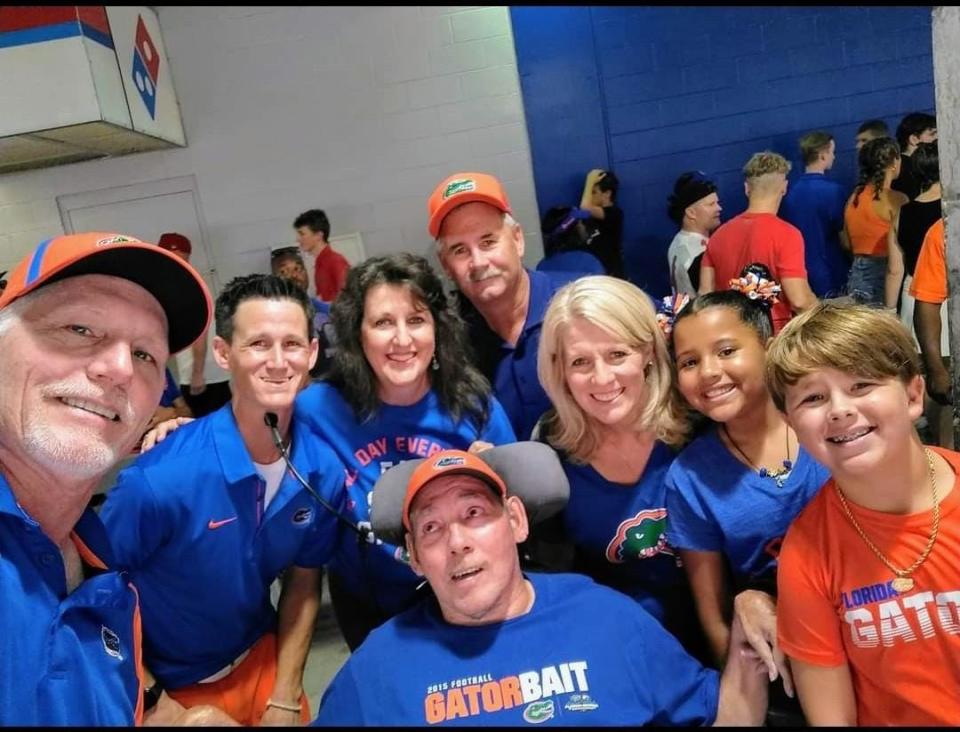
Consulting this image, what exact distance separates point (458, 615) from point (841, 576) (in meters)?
0.81

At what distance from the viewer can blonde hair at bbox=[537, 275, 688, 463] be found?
1.72 metres

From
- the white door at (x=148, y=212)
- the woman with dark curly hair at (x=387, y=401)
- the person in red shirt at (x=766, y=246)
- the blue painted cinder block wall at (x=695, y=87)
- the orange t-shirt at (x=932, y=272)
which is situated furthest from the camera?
the white door at (x=148, y=212)

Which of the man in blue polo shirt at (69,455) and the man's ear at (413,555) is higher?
the man in blue polo shirt at (69,455)

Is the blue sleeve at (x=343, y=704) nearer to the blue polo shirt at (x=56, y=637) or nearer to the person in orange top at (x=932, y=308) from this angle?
the blue polo shirt at (x=56, y=637)

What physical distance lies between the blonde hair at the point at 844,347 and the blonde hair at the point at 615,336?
0.42m

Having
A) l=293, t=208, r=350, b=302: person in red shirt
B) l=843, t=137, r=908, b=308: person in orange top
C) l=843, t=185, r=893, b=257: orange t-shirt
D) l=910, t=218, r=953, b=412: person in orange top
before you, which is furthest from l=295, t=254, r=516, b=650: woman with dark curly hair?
l=843, t=185, r=893, b=257: orange t-shirt

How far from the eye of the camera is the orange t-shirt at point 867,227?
4004mm

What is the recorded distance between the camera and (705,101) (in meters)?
4.98

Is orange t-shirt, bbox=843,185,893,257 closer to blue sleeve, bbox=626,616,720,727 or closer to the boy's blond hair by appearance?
the boy's blond hair

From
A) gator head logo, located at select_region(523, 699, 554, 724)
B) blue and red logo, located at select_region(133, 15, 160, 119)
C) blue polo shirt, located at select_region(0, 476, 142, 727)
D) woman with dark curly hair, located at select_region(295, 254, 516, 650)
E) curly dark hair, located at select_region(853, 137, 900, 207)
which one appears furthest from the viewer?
blue and red logo, located at select_region(133, 15, 160, 119)

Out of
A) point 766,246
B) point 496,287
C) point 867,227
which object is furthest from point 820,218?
point 496,287

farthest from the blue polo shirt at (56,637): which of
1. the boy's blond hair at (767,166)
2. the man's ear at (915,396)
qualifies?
the boy's blond hair at (767,166)

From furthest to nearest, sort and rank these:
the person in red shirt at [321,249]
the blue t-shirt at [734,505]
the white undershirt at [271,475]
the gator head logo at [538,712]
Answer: the person in red shirt at [321,249] → the white undershirt at [271,475] → the blue t-shirt at [734,505] → the gator head logo at [538,712]

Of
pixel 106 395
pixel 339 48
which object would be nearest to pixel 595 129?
pixel 339 48
